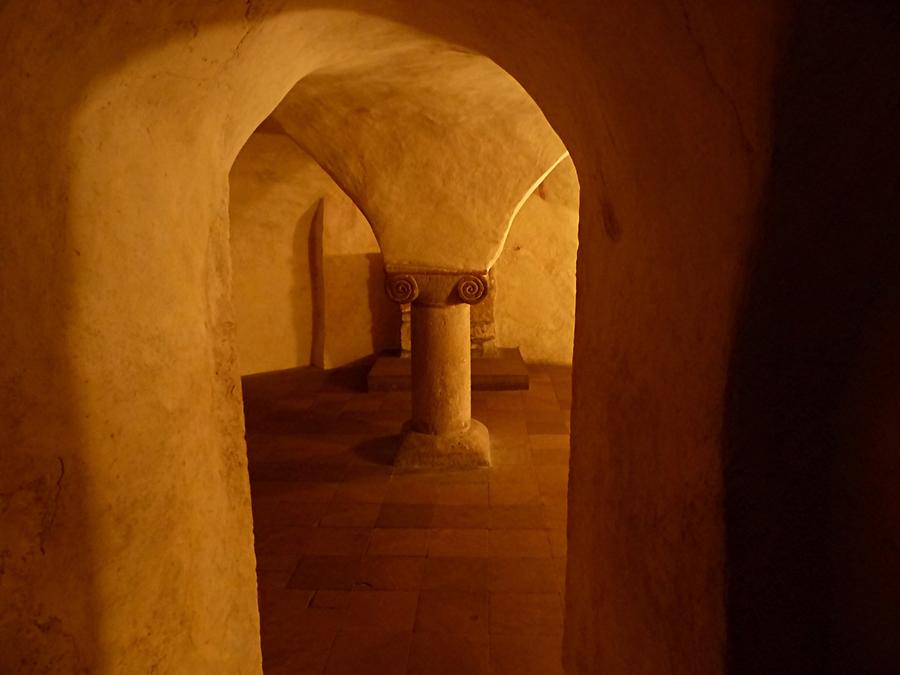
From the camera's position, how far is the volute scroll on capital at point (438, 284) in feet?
16.8

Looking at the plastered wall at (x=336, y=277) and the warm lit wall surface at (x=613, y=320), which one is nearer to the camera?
the warm lit wall surface at (x=613, y=320)

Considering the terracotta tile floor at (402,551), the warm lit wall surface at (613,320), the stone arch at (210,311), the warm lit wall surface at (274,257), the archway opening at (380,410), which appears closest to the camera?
the warm lit wall surface at (613,320)

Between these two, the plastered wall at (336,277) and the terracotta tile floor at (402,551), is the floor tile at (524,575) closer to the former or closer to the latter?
the terracotta tile floor at (402,551)

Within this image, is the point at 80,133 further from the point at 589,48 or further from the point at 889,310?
the point at 889,310

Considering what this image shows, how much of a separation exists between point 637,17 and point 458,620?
293 cm

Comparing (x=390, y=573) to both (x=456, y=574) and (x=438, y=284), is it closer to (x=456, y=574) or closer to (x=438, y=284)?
(x=456, y=574)

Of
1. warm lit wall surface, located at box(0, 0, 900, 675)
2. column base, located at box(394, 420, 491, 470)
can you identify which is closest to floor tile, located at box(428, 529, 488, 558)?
column base, located at box(394, 420, 491, 470)

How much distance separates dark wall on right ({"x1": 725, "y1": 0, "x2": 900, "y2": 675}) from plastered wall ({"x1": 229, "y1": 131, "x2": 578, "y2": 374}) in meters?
7.91

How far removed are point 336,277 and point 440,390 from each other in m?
A: 4.16

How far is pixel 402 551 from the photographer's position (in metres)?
Result: 4.07

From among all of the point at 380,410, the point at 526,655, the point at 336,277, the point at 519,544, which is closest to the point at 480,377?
the point at 380,410

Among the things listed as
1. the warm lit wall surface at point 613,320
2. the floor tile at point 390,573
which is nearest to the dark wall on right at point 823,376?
the warm lit wall surface at point 613,320

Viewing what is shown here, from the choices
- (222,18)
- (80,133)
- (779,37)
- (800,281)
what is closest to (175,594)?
(80,133)

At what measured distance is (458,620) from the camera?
336cm
